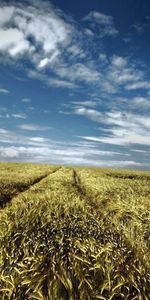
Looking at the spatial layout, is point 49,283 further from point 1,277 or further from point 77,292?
point 1,277

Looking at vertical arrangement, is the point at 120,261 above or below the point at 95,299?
above

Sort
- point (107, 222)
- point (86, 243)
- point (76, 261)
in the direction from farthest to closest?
point (107, 222), point (86, 243), point (76, 261)

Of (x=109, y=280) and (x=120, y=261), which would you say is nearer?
(x=109, y=280)

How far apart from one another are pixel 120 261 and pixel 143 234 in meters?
1.52

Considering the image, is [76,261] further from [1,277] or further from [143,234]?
[143,234]

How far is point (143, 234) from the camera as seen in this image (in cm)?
622

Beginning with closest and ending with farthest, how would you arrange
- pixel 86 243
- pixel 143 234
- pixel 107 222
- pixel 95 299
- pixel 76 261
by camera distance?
pixel 95 299
pixel 76 261
pixel 86 243
pixel 143 234
pixel 107 222

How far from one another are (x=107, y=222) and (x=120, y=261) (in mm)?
2267

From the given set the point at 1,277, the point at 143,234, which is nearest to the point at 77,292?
the point at 1,277

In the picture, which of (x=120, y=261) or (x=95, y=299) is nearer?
(x=95, y=299)

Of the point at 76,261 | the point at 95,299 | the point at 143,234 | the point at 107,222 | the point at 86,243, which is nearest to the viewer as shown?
the point at 95,299

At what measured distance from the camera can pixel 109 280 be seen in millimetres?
4312

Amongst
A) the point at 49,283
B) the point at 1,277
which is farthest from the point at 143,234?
the point at 1,277

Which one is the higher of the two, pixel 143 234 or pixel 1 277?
pixel 143 234
